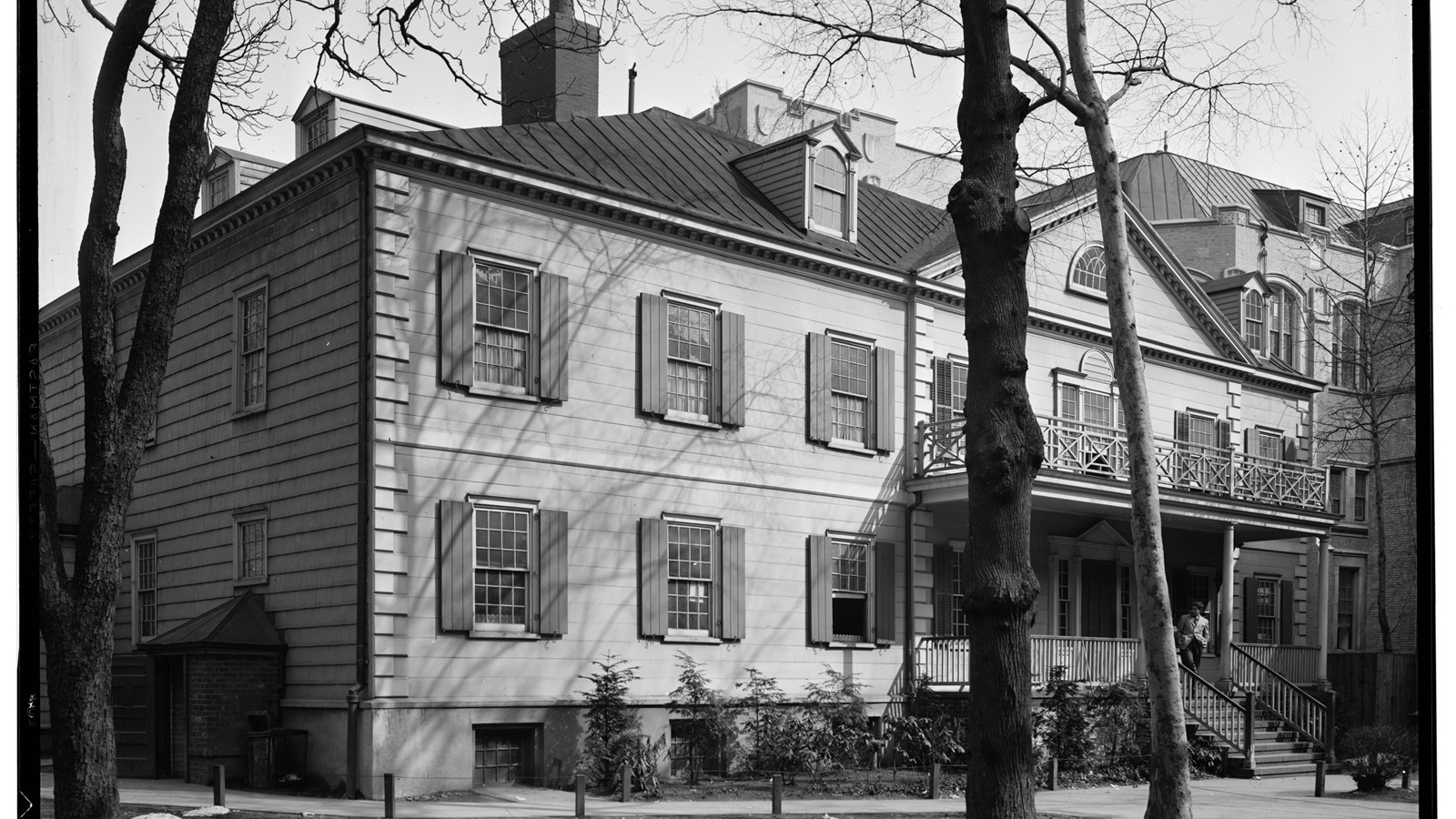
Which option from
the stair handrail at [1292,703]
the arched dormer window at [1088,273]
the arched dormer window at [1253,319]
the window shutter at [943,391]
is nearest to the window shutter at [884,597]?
the window shutter at [943,391]

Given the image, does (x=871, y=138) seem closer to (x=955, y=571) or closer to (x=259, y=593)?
(x=955, y=571)

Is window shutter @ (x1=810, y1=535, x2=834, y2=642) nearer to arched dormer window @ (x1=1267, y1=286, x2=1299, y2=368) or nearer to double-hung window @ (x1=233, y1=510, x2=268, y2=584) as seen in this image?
double-hung window @ (x1=233, y1=510, x2=268, y2=584)

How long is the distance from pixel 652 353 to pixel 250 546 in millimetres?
5210

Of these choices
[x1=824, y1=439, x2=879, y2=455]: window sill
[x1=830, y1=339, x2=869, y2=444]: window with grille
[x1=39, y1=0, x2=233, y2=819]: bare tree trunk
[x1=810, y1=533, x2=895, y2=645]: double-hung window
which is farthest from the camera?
[x1=830, y1=339, x2=869, y2=444]: window with grille

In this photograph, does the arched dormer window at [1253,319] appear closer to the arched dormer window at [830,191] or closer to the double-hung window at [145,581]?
the arched dormer window at [830,191]

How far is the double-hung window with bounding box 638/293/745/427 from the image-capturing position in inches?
687

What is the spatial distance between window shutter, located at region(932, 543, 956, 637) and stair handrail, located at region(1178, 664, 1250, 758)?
335 centimetres

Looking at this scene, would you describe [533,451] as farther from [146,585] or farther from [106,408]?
[106,408]

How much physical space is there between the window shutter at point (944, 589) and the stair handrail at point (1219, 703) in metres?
3.35

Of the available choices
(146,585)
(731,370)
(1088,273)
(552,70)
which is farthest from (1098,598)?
(146,585)

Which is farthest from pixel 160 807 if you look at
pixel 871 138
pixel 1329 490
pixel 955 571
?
pixel 1329 490

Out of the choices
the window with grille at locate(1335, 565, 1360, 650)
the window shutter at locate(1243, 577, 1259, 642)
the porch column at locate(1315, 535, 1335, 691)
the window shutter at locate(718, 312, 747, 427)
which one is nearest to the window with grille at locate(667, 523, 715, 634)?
the window shutter at locate(718, 312, 747, 427)

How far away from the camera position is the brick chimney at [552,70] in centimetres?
1483

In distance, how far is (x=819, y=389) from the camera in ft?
64.0
